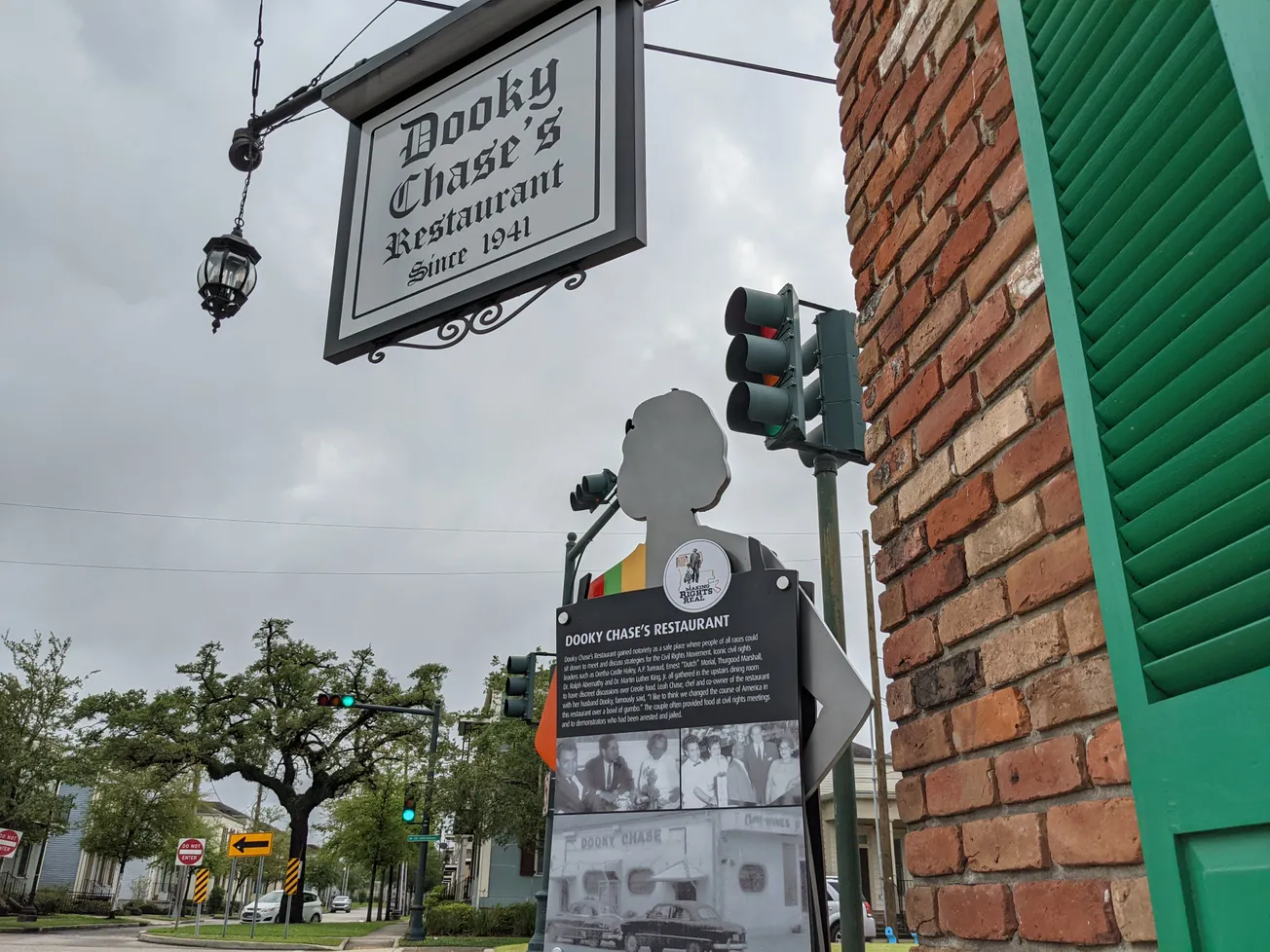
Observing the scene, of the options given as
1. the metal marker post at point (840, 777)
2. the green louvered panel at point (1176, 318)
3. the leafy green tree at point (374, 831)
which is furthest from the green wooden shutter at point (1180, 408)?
the leafy green tree at point (374, 831)

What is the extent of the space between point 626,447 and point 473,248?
1051mm

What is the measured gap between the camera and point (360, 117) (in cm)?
341

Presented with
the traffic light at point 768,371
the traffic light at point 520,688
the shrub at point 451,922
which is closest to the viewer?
the traffic light at point 768,371

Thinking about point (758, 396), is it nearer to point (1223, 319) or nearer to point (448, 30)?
point (448, 30)

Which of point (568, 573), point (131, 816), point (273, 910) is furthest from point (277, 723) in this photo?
point (568, 573)

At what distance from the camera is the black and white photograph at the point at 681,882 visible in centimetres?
260

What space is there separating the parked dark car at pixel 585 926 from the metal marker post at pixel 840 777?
1525 millimetres

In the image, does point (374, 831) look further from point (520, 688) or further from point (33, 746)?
point (520, 688)

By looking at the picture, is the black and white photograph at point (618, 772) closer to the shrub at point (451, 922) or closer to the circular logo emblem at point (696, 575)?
the circular logo emblem at point (696, 575)

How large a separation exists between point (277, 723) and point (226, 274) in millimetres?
37145

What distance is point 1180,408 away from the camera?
54.3 inches

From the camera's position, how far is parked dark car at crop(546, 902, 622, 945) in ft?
9.45

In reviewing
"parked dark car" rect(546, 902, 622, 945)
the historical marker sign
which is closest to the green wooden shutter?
the historical marker sign

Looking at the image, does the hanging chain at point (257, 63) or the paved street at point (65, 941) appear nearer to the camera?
the hanging chain at point (257, 63)
